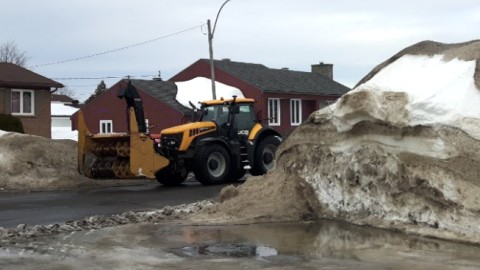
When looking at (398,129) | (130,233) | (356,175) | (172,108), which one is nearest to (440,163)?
(398,129)

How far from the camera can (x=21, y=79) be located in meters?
34.6

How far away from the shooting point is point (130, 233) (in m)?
10.4

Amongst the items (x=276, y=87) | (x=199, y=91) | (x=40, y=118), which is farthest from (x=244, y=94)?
(x=40, y=118)

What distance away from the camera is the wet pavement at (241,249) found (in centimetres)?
805

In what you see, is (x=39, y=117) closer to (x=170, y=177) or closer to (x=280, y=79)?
(x=170, y=177)

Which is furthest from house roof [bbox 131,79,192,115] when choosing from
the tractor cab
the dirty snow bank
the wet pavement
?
the wet pavement

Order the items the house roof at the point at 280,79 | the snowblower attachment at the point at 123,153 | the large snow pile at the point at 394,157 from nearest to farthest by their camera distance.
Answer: the large snow pile at the point at 394,157
the snowblower attachment at the point at 123,153
the house roof at the point at 280,79

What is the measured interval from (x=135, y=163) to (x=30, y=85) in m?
19.1

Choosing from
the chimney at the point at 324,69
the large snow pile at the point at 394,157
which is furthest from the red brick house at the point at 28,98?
the chimney at the point at 324,69

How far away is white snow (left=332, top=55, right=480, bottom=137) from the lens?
380 inches

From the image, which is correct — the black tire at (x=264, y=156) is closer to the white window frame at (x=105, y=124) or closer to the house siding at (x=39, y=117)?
the house siding at (x=39, y=117)

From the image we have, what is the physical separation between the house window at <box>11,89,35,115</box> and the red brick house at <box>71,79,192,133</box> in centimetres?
696

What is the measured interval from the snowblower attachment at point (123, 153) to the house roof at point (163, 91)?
2481cm

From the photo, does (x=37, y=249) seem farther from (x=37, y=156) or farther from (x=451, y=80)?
(x=37, y=156)
